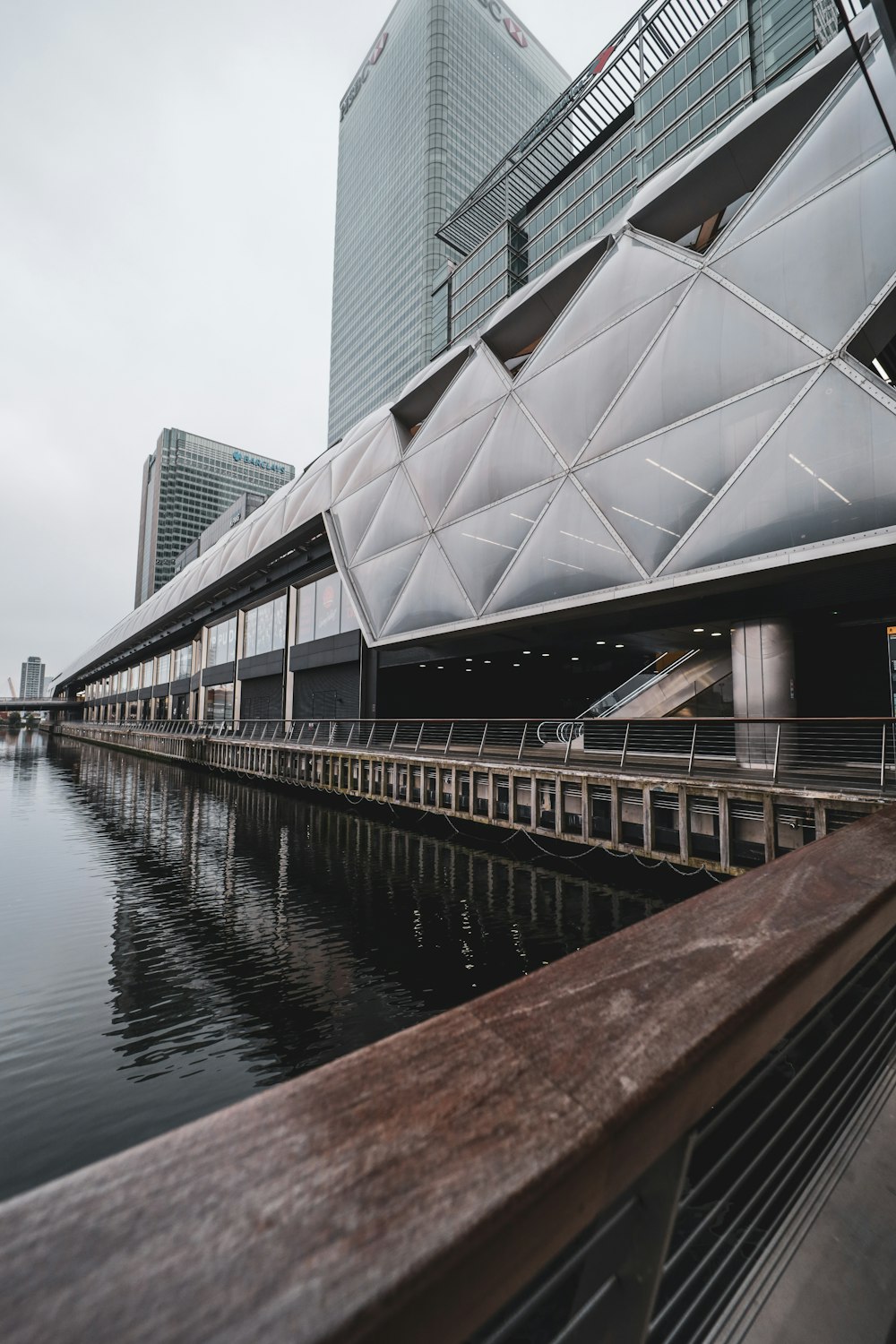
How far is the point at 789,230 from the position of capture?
14.0 m

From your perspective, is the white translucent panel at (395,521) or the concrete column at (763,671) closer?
the concrete column at (763,671)

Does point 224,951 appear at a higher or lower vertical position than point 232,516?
lower

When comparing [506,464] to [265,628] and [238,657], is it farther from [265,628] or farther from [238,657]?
[238,657]

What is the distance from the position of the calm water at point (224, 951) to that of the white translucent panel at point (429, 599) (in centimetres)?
846

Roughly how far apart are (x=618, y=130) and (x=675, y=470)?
223ft

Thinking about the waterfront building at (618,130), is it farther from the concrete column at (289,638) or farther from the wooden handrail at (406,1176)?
the wooden handrail at (406,1176)

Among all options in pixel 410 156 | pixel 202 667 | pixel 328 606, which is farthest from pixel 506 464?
pixel 410 156

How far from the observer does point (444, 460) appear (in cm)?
2294

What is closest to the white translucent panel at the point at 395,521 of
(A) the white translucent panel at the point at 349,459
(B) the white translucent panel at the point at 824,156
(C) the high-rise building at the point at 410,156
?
(A) the white translucent panel at the point at 349,459

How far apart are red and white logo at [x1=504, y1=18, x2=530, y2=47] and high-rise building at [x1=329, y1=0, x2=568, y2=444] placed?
456mm

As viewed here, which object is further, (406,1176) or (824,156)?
(824,156)

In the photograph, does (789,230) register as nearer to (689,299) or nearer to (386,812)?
(689,299)

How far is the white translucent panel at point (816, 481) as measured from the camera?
12.3 metres

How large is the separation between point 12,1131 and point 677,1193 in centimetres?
645
